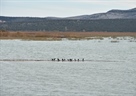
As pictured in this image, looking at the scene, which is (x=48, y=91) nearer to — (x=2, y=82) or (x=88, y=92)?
(x=88, y=92)

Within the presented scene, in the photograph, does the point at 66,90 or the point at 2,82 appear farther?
the point at 2,82

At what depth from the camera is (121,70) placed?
46.5m

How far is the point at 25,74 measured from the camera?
41656mm

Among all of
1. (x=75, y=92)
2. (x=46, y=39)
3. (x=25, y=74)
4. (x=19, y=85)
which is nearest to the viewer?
(x=75, y=92)

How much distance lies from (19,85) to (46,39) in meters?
86.5

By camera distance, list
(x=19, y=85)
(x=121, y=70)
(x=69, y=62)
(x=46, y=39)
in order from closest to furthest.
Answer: (x=19, y=85)
(x=121, y=70)
(x=69, y=62)
(x=46, y=39)

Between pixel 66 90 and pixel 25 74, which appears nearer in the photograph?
pixel 66 90

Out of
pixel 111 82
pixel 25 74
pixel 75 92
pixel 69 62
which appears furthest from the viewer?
pixel 69 62

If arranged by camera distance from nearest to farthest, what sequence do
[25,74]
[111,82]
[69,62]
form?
[111,82] → [25,74] → [69,62]

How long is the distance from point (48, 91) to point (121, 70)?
1637 centimetres

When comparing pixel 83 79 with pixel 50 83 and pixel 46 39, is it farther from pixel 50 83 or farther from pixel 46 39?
pixel 46 39

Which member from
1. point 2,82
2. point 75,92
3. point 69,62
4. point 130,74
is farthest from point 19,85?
point 69,62

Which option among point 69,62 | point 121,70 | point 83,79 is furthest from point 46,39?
point 83,79

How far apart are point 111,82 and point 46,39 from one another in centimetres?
8422
